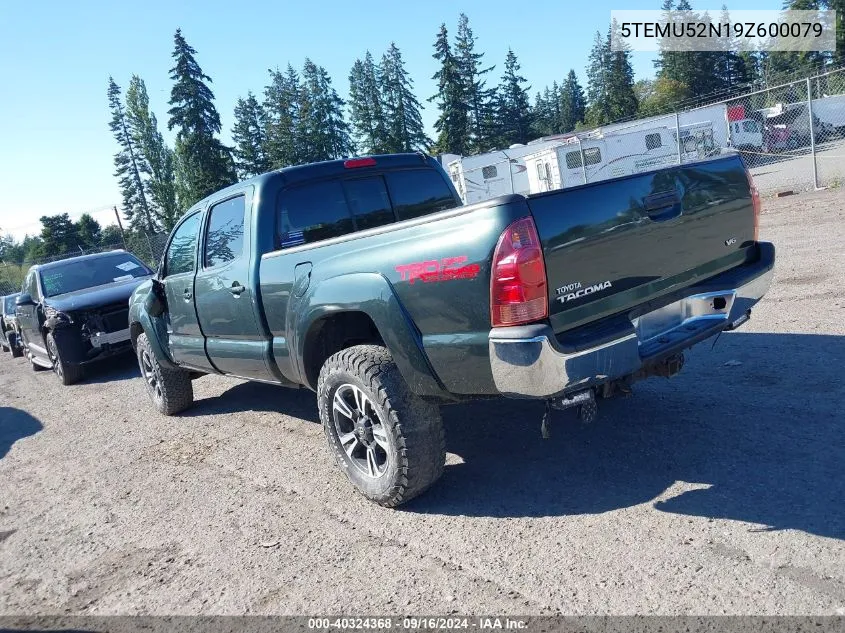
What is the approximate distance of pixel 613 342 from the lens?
10.3 feet

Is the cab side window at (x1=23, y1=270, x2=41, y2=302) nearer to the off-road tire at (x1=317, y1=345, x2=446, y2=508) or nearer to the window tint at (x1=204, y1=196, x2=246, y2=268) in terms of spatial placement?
the window tint at (x1=204, y1=196, x2=246, y2=268)

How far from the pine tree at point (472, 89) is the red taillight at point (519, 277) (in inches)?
2613

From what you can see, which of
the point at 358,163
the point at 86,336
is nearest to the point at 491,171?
the point at 86,336

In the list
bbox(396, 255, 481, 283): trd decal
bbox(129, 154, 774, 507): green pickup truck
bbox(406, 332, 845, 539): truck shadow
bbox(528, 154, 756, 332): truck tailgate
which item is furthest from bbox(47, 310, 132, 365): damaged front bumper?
bbox(528, 154, 756, 332): truck tailgate

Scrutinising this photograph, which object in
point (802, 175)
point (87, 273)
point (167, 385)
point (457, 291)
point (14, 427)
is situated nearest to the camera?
point (457, 291)

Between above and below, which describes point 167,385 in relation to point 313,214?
below

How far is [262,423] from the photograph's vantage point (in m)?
5.86

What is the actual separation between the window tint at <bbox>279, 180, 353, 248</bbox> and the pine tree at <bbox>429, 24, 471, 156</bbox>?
6399 cm

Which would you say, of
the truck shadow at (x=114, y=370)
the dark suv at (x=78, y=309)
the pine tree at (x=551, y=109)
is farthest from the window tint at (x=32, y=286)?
the pine tree at (x=551, y=109)

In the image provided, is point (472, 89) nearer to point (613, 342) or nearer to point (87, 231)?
point (87, 231)

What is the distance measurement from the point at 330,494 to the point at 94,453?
2.81 m

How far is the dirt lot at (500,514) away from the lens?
2836mm

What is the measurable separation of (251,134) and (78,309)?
226ft

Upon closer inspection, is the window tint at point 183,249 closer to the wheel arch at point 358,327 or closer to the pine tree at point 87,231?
the wheel arch at point 358,327
